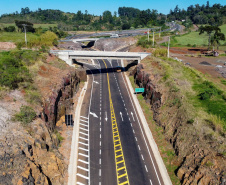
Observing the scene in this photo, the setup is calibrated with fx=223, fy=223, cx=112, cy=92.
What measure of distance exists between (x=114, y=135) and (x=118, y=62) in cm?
6122

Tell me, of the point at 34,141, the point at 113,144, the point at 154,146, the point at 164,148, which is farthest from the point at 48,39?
the point at 164,148

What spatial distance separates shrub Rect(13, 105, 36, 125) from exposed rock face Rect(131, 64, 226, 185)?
27024 millimetres

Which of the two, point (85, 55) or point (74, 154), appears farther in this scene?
point (85, 55)

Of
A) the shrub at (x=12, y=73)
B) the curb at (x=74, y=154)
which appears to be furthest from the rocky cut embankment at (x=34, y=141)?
the shrub at (x=12, y=73)

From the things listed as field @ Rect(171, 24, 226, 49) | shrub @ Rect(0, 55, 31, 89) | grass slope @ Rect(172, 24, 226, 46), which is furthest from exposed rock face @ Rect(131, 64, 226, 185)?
grass slope @ Rect(172, 24, 226, 46)

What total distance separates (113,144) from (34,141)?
1739 cm

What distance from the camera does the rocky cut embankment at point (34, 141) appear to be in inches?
1102

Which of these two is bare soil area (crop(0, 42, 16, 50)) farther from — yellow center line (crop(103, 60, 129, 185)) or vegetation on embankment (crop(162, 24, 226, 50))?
vegetation on embankment (crop(162, 24, 226, 50))

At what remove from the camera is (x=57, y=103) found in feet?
177

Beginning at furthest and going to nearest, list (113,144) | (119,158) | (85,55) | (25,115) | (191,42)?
(191,42) → (85,55) → (113,144) → (119,158) → (25,115)

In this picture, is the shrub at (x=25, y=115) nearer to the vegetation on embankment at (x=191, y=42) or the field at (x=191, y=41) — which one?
the vegetation on embankment at (x=191, y=42)

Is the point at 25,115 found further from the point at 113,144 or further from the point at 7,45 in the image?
the point at 7,45

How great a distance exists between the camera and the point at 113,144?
4666 centimetres

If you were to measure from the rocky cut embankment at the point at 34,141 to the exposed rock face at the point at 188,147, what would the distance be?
20.6m
